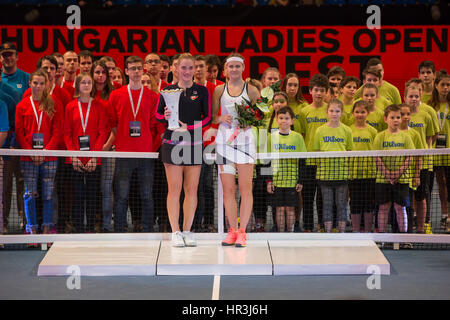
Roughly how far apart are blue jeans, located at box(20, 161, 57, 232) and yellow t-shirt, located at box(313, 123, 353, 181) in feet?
11.0

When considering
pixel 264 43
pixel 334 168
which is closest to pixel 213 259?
pixel 334 168

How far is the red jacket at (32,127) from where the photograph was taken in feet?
29.3

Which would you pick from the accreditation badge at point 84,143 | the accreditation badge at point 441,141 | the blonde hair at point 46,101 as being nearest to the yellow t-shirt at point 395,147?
the accreditation badge at point 441,141

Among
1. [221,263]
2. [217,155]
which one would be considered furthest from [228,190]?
[221,263]

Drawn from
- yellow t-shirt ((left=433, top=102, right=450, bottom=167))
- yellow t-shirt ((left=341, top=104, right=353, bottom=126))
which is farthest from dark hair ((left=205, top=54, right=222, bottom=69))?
yellow t-shirt ((left=433, top=102, right=450, bottom=167))

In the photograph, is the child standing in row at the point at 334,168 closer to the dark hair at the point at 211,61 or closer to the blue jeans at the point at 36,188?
the dark hair at the point at 211,61

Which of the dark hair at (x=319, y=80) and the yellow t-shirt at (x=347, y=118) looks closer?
the dark hair at (x=319, y=80)

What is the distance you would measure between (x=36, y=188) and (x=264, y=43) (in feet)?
22.7

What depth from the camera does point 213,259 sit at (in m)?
7.46

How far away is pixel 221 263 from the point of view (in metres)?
7.30

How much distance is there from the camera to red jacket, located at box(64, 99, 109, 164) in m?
8.95

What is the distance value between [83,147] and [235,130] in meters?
2.13

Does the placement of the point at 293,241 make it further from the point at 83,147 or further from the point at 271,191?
the point at 83,147

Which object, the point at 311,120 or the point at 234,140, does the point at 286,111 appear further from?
the point at 234,140
